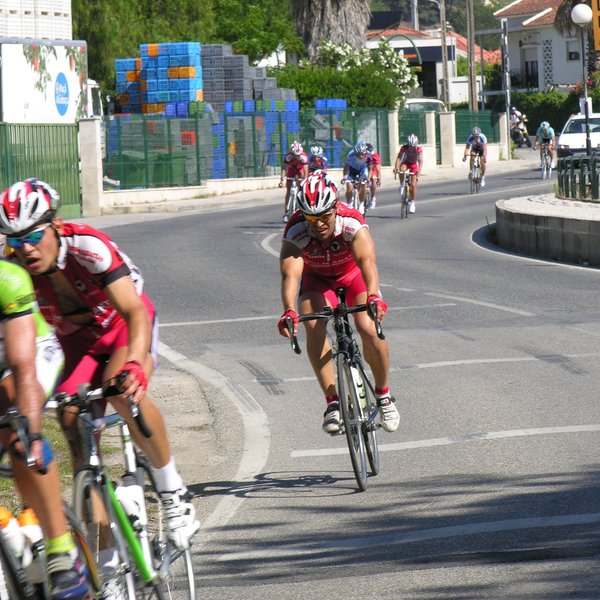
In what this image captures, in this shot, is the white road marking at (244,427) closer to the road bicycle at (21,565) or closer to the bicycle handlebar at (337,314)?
the bicycle handlebar at (337,314)

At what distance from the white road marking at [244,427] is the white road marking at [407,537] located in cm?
47

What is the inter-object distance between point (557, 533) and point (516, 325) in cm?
795

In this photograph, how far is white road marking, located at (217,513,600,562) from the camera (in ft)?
21.6

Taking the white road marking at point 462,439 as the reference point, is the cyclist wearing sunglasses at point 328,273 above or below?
above

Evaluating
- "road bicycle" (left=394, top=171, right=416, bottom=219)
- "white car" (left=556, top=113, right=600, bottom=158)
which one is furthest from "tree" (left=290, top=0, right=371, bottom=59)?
"road bicycle" (left=394, top=171, right=416, bottom=219)

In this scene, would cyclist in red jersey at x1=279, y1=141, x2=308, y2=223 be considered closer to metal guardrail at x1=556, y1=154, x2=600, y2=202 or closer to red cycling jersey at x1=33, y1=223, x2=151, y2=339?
metal guardrail at x1=556, y1=154, x2=600, y2=202

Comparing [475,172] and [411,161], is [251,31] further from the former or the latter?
[411,161]

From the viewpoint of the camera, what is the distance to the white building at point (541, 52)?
93.6 m

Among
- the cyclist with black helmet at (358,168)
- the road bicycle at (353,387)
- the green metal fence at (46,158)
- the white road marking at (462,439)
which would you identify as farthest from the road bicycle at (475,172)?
the road bicycle at (353,387)

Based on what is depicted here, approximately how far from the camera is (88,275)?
5602 mm

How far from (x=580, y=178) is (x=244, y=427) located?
18.6 metres

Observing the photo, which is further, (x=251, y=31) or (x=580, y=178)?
(x=251, y=31)

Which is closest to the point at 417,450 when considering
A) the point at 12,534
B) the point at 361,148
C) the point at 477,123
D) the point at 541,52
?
the point at 12,534

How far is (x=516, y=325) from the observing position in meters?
14.4
